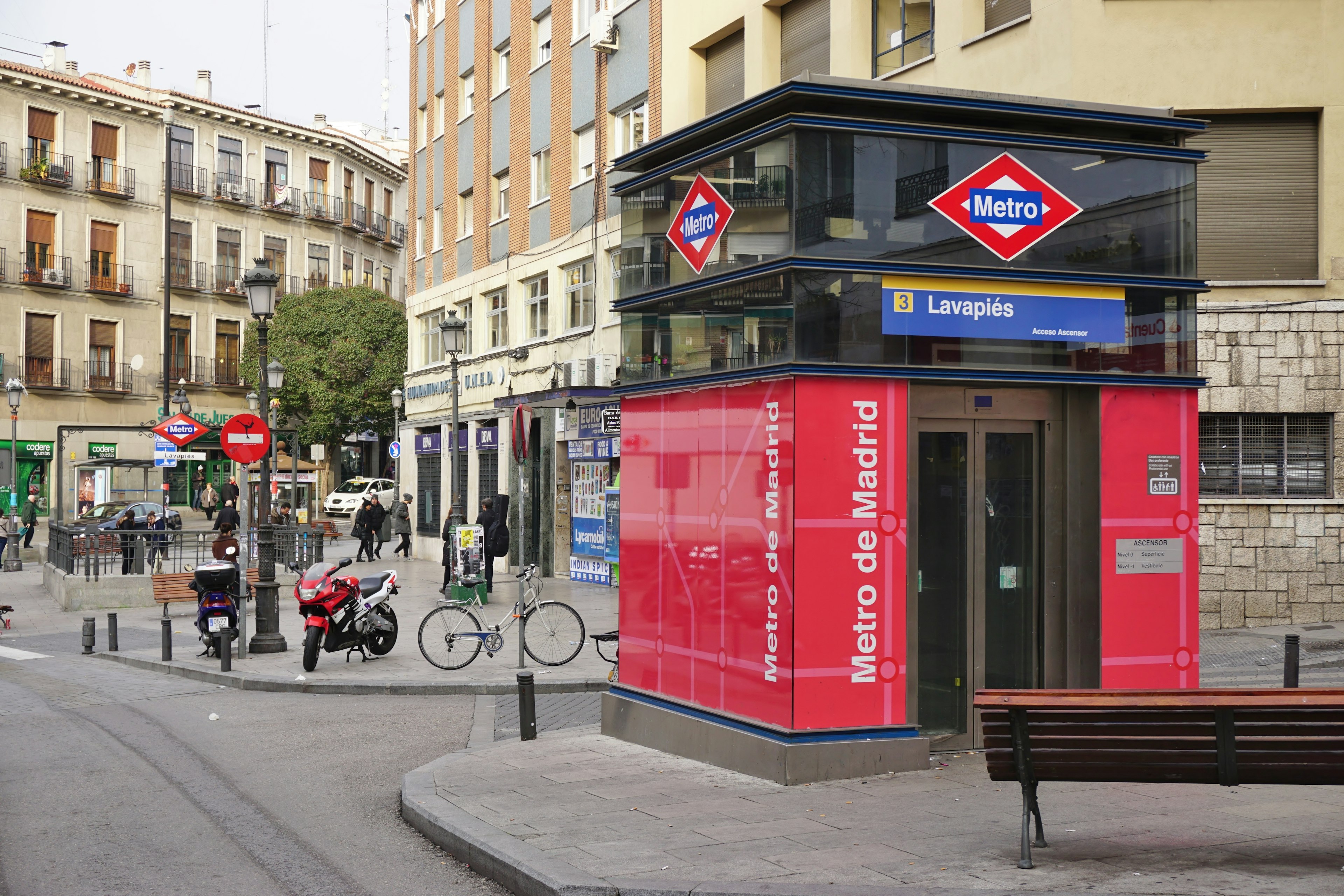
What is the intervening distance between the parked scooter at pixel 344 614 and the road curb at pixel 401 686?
60 centimetres

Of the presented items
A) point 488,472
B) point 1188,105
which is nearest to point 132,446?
point 488,472

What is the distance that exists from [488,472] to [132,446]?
91.7 feet

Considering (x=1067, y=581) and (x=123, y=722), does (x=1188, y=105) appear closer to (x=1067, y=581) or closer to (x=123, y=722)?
(x=1067, y=581)

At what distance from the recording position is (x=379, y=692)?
1370cm

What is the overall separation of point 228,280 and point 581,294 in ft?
118

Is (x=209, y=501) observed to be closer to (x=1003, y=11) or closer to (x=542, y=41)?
(x=542, y=41)

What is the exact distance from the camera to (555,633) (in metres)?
14.5

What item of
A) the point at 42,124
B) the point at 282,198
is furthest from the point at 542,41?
the point at 282,198

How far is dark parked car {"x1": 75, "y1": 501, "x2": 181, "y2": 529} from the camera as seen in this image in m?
35.1

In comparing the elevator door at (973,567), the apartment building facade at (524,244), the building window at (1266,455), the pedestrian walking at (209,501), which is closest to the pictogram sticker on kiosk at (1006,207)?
the elevator door at (973,567)

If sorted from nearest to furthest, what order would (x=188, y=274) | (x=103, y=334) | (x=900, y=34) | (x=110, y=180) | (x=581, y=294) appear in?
(x=900, y=34)
(x=581, y=294)
(x=110, y=180)
(x=103, y=334)
(x=188, y=274)

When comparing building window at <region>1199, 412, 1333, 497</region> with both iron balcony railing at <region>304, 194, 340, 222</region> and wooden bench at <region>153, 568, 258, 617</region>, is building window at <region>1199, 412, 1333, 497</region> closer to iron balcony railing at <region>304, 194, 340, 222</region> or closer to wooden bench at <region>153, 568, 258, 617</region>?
wooden bench at <region>153, 568, 258, 617</region>

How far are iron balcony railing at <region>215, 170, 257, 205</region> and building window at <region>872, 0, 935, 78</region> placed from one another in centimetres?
4457

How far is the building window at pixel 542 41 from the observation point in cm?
3002
